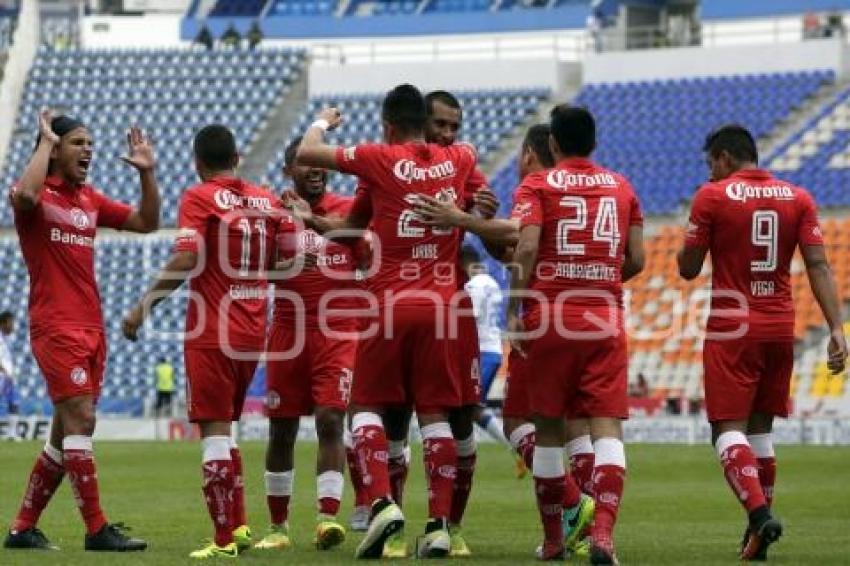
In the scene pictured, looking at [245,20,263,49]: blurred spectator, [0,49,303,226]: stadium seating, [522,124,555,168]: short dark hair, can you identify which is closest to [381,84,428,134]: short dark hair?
[522,124,555,168]: short dark hair

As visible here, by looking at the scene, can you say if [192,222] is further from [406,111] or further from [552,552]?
[552,552]

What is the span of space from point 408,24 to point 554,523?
4289 centimetres

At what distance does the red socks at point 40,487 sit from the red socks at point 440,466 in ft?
7.93

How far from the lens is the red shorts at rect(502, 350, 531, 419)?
14008 millimetres

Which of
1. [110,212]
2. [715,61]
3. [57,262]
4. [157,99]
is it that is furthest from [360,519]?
[157,99]

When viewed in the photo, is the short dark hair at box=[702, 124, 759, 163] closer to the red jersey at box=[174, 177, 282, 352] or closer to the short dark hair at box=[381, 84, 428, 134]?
the short dark hair at box=[381, 84, 428, 134]

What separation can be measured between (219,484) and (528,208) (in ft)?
8.14

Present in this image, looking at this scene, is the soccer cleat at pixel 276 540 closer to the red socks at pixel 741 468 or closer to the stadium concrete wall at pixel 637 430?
the red socks at pixel 741 468

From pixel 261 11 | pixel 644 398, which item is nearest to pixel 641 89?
pixel 644 398

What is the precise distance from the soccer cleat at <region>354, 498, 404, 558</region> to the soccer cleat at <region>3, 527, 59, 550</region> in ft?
7.35

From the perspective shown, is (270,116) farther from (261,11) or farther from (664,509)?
(664,509)

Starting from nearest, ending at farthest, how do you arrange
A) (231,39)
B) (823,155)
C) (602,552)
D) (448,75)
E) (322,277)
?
(602,552) → (322,277) → (823,155) → (448,75) → (231,39)

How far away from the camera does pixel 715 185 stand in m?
13.2

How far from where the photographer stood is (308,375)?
49.0 feet
